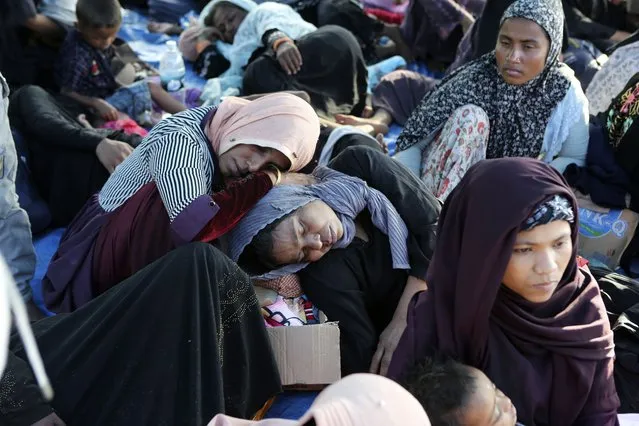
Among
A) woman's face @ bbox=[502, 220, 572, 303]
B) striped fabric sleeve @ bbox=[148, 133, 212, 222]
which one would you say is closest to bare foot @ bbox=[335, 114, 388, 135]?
striped fabric sleeve @ bbox=[148, 133, 212, 222]

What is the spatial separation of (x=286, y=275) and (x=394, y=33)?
11.4ft

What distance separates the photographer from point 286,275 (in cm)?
243

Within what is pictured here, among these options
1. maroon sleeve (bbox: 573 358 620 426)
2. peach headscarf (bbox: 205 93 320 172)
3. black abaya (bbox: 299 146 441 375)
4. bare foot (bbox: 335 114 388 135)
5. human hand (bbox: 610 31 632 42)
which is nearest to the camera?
maroon sleeve (bbox: 573 358 620 426)

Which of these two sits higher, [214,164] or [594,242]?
[214,164]

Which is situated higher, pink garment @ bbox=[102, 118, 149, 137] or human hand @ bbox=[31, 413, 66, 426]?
human hand @ bbox=[31, 413, 66, 426]

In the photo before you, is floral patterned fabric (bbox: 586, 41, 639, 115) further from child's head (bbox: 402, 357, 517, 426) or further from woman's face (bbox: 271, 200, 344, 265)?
child's head (bbox: 402, 357, 517, 426)

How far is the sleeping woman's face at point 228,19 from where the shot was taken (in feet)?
16.0

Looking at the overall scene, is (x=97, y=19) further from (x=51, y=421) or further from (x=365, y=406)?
(x=365, y=406)

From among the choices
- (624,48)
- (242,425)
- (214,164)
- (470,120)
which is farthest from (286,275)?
(624,48)

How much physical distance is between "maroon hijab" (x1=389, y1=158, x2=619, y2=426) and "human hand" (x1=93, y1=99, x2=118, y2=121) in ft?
7.98

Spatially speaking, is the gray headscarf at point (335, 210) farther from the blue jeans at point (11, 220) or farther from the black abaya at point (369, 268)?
the blue jeans at point (11, 220)

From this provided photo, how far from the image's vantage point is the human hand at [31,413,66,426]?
72.0 inches

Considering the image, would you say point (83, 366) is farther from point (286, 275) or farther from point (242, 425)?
point (286, 275)

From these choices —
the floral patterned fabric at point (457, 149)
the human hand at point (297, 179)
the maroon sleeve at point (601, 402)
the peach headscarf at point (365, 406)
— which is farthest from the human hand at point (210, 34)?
the peach headscarf at point (365, 406)
